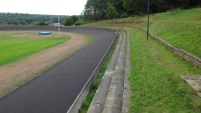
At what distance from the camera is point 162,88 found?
389 inches

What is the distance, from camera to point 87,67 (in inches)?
717

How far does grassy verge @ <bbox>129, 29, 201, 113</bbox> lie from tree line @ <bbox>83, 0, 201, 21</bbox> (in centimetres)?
4484

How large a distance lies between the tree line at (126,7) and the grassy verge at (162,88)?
44839mm

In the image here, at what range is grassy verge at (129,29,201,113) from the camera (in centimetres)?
790

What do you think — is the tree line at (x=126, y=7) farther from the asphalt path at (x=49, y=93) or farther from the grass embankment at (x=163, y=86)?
the asphalt path at (x=49, y=93)

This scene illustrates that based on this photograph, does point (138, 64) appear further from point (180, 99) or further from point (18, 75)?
point (18, 75)

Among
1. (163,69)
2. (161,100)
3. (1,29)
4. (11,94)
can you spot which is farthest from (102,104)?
(1,29)

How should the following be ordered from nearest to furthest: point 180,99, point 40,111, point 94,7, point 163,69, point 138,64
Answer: point 180,99, point 40,111, point 163,69, point 138,64, point 94,7

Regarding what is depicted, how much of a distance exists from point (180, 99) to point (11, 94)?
30.4ft

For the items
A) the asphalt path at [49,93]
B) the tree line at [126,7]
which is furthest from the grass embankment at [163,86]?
the tree line at [126,7]

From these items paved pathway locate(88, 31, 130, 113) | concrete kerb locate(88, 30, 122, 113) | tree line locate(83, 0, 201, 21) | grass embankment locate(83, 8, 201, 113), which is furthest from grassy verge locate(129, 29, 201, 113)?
tree line locate(83, 0, 201, 21)

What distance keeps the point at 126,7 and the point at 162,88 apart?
230 ft

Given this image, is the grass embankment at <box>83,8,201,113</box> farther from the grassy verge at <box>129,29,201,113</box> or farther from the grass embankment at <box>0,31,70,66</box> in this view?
the grass embankment at <box>0,31,70,66</box>

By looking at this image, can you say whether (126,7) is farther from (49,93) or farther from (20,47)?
(49,93)
